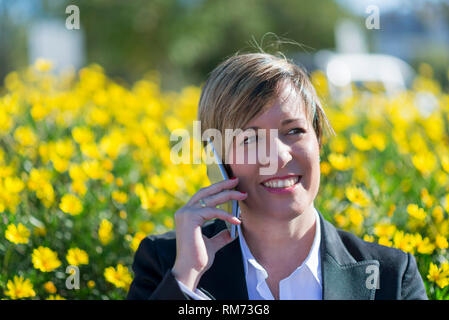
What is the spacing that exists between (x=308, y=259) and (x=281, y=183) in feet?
0.83

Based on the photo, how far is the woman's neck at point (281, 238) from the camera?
1667 millimetres

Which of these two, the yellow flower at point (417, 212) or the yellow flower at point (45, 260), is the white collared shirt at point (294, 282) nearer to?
the yellow flower at point (417, 212)

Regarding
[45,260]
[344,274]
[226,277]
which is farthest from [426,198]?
[45,260]

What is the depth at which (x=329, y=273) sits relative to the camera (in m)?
1.61

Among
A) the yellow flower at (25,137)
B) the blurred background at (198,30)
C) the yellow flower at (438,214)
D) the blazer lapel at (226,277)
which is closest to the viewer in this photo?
the blazer lapel at (226,277)

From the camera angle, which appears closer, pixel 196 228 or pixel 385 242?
pixel 196 228

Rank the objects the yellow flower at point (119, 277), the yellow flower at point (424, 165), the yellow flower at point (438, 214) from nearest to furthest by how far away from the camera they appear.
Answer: the yellow flower at point (119, 277) < the yellow flower at point (438, 214) < the yellow flower at point (424, 165)

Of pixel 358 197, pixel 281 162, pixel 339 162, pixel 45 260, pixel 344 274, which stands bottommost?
pixel 45 260

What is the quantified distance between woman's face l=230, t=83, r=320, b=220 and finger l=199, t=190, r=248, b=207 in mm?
62

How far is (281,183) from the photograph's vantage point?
5.16ft

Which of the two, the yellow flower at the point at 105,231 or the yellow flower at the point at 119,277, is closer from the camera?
the yellow flower at the point at 119,277

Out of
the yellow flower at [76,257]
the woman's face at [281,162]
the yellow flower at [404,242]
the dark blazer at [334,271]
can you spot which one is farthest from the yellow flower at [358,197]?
the yellow flower at [76,257]

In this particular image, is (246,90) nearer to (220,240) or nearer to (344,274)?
(220,240)

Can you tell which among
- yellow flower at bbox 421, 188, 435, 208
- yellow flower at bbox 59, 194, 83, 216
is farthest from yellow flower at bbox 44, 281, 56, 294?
yellow flower at bbox 421, 188, 435, 208
